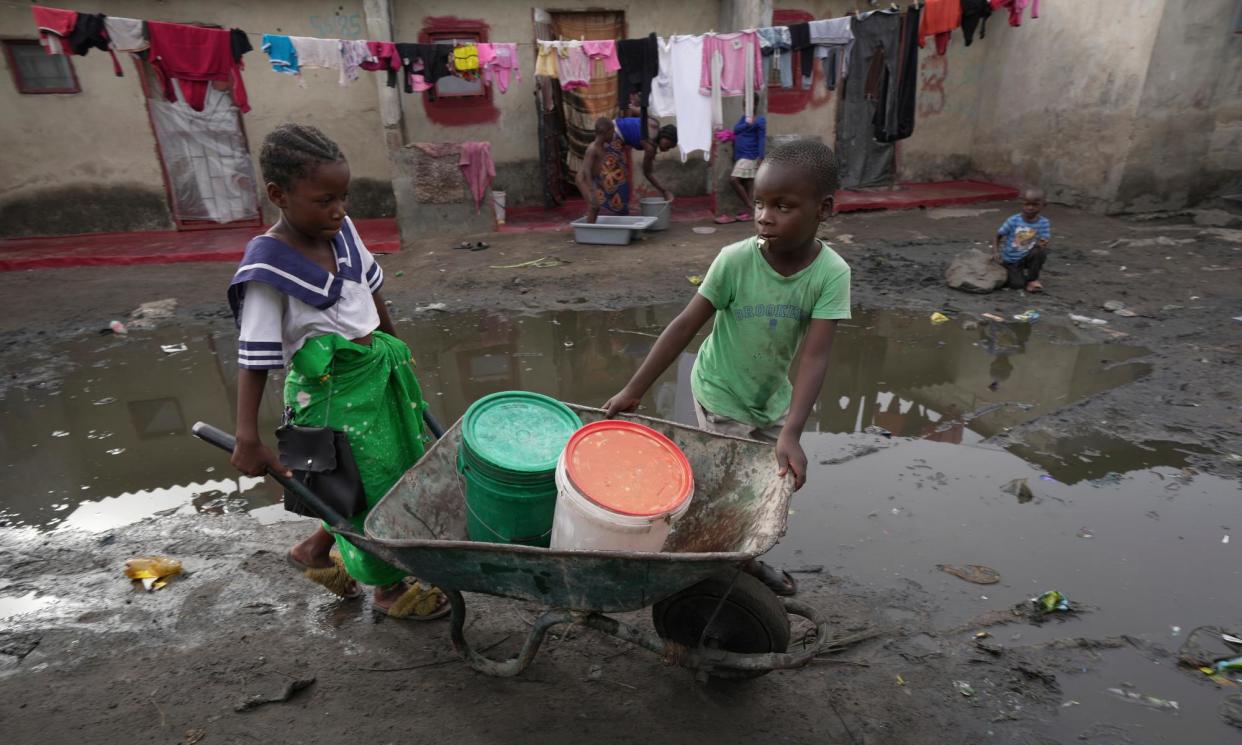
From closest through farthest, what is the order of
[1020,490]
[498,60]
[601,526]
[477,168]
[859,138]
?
[601,526], [1020,490], [498,60], [477,168], [859,138]

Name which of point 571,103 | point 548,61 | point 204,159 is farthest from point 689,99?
point 204,159

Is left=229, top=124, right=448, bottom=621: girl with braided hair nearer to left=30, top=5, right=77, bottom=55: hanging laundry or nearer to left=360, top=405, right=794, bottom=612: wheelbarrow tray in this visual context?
left=360, top=405, right=794, bottom=612: wheelbarrow tray

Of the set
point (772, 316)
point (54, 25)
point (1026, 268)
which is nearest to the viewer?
point (772, 316)

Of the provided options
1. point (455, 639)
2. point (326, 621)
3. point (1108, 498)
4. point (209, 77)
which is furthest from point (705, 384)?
point (209, 77)

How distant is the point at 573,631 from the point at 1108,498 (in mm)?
2644

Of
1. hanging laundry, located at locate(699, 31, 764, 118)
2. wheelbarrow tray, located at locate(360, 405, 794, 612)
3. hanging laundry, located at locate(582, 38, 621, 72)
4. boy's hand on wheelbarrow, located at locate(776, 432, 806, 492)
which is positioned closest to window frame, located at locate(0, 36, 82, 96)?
hanging laundry, located at locate(582, 38, 621, 72)

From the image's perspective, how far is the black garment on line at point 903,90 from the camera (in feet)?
27.8

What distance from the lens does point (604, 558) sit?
5.37ft

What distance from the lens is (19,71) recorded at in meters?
8.88

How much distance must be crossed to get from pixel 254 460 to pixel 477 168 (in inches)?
291

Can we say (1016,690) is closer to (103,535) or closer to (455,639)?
(455,639)

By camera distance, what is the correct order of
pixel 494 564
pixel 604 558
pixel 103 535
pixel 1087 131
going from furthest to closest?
pixel 1087 131 → pixel 103 535 → pixel 494 564 → pixel 604 558

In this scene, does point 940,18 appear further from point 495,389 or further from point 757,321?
point 757,321

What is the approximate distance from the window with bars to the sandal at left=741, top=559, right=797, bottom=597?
1110cm
